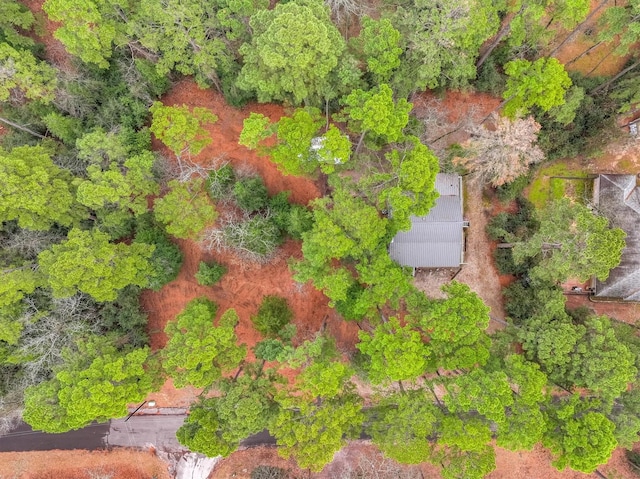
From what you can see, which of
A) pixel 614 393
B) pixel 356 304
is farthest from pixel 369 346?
pixel 614 393

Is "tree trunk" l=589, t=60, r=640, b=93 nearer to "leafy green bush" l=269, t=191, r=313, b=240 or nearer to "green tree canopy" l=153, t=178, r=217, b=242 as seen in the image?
"leafy green bush" l=269, t=191, r=313, b=240

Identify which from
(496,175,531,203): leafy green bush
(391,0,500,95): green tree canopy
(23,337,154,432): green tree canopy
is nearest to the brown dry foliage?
(23,337,154,432): green tree canopy

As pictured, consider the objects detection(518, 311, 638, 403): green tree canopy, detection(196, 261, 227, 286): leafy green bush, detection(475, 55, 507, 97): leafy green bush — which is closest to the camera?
detection(518, 311, 638, 403): green tree canopy

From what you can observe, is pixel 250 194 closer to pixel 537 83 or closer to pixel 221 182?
pixel 221 182

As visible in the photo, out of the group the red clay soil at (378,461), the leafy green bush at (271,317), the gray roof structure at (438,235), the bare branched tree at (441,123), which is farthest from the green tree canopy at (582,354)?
the leafy green bush at (271,317)

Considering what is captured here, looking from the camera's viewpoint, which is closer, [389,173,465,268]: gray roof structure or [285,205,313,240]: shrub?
[285,205,313,240]: shrub

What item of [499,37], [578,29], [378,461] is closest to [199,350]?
[378,461]

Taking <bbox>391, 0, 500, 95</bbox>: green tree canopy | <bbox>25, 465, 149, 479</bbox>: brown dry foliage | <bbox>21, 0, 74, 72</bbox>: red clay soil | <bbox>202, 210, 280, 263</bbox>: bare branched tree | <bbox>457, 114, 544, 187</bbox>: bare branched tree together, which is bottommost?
<bbox>25, 465, 149, 479</bbox>: brown dry foliage
